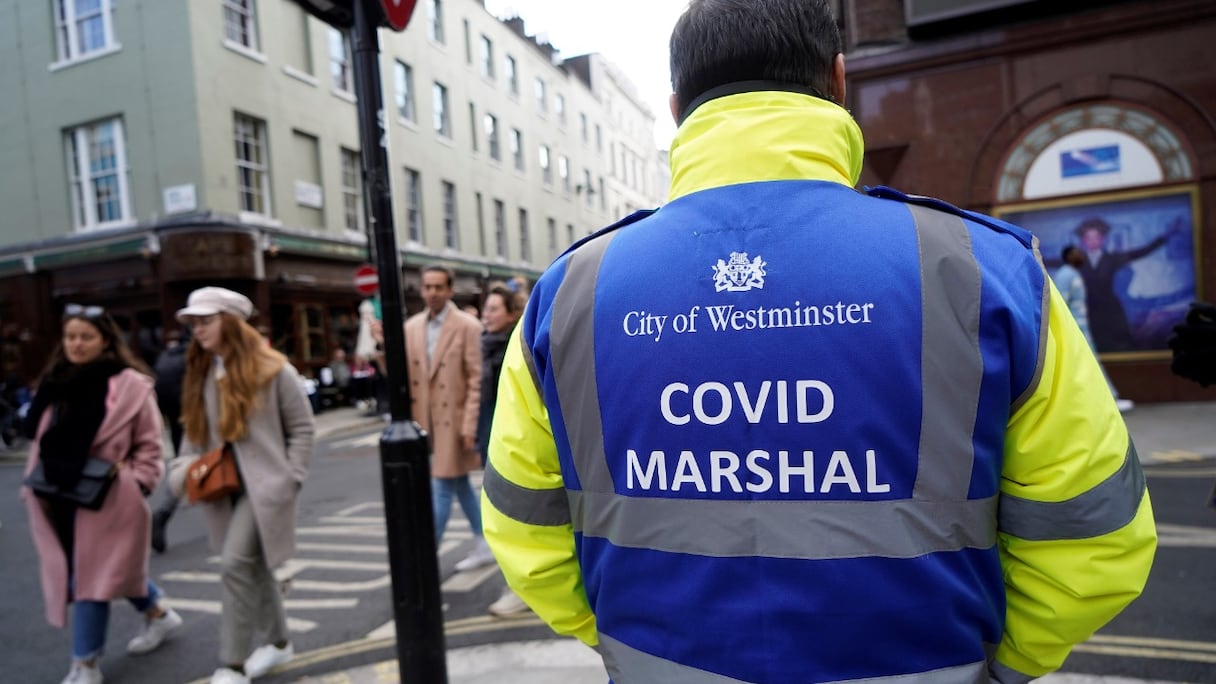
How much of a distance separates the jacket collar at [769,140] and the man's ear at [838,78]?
0.27ft

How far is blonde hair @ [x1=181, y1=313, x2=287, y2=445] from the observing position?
137 inches

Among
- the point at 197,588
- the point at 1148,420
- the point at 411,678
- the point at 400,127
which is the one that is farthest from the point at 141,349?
the point at 1148,420

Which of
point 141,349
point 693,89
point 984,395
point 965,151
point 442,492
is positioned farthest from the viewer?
point 141,349

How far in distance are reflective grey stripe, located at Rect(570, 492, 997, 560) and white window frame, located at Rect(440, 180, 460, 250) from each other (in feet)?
77.4

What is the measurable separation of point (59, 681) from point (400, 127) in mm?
19603

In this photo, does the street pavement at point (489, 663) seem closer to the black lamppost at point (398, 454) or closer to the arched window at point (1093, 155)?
the black lamppost at point (398, 454)

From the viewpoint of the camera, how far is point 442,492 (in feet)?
16.3

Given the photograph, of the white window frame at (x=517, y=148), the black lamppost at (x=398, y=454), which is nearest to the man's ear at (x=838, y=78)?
the black lamppost at (x=398, y=454)

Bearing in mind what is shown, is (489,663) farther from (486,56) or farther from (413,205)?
(486,56)

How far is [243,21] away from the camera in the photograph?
1678 cm

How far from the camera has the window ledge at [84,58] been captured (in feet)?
51.8

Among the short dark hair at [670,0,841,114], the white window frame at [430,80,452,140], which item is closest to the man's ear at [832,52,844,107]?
the short dark hair at [670,0,841,114]

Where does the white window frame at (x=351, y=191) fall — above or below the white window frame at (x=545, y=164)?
below

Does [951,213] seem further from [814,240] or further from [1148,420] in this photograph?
[1148,420]
